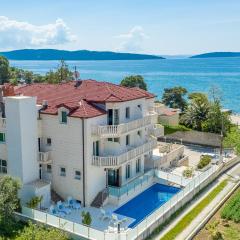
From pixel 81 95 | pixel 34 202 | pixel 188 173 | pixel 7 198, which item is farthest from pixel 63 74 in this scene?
pixel 7 198

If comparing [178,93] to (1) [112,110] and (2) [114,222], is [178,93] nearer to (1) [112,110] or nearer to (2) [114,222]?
(1) [112,110]

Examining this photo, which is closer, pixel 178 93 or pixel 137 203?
pixel 137 203

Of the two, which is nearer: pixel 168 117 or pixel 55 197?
pixel 55 197

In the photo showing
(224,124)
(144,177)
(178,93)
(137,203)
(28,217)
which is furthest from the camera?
(178,93)

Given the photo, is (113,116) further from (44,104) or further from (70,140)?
(44,104)

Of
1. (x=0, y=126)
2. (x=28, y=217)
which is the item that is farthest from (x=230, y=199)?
(x=0, y=126)

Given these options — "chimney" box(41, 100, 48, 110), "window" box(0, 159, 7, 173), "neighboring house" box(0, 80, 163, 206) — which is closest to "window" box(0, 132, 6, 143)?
"neighboring house" box(0, 80, 163, 206)
